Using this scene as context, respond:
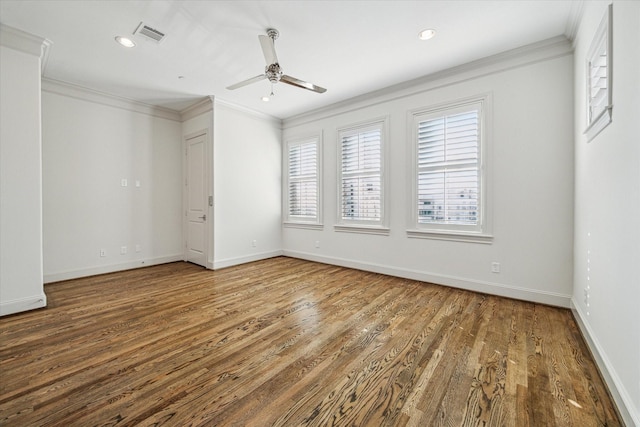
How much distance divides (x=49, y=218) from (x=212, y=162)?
2.37 meters

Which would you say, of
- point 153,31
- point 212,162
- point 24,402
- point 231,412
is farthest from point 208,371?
point 212,162

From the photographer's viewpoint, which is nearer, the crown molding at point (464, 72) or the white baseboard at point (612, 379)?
the white baseboard at point (612, 379)

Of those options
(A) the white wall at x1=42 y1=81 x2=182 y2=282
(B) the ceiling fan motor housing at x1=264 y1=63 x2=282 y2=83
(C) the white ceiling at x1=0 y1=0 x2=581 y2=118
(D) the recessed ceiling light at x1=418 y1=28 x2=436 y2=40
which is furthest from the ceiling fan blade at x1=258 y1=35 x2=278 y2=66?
(A) the white wall at x1=42 y1=81 x2=182 y2=282

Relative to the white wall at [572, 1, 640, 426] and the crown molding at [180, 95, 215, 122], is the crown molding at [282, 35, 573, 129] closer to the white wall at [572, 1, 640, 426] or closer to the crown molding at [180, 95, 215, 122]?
the white wall at [572, 1, 640, 426]

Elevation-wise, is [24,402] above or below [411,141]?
below

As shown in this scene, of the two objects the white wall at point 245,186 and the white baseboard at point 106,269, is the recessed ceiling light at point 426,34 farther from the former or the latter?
the white baseboard at point 106,269

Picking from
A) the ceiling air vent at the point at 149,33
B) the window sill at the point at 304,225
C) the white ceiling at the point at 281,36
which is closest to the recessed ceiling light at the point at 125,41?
the white ceiling at the point at 281,36

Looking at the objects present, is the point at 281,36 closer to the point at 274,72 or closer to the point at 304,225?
the point at 274,72

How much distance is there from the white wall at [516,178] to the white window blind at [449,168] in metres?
0.20

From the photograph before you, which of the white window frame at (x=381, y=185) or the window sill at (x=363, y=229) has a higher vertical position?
the white window frame at (x=381, y=185)

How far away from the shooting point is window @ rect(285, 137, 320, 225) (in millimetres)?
5367

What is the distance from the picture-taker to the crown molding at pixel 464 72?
2998 millimetres

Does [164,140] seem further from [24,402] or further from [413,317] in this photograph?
[413,317]

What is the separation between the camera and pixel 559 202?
9.75 ft
